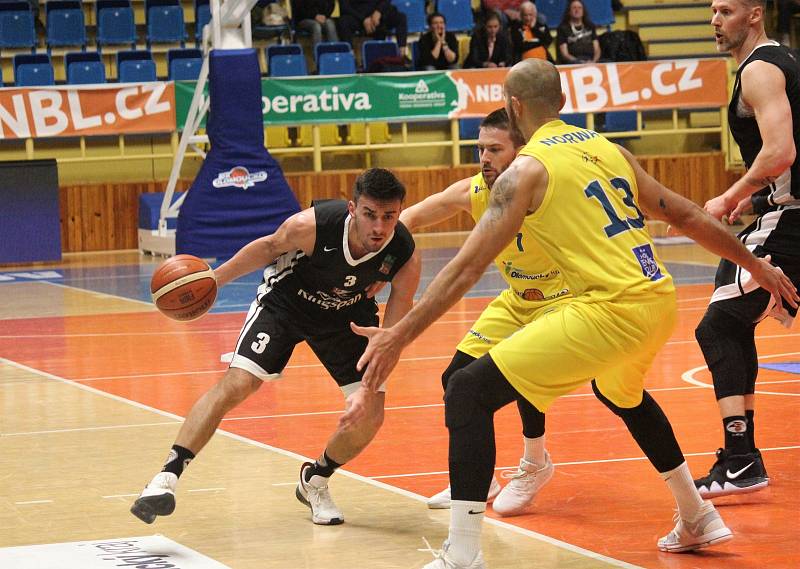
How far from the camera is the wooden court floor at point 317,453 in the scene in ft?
16.2

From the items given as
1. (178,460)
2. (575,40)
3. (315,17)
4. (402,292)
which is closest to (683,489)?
(402,292)

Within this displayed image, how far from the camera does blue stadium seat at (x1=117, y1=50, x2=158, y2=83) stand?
21.3 metres

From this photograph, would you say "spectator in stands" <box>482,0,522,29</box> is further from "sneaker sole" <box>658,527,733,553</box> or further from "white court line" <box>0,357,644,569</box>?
"sneaker sole" <box>658,527,733,553</box>

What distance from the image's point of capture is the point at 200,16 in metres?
22.7

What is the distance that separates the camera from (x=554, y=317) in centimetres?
434

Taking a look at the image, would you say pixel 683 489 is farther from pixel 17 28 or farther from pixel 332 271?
pixel 17 28

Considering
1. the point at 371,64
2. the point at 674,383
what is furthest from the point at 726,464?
the point at 371,64

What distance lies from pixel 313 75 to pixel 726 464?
16033mm

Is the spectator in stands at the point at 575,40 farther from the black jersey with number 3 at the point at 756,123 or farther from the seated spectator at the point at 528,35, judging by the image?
the black jersey with number 3 at the point at 756,123

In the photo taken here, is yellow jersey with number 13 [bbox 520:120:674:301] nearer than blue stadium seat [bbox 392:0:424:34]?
Yes

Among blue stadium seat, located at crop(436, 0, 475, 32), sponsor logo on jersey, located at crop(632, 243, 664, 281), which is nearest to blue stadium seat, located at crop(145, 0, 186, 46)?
blue stadium seat, located at crop(436, 0, 475, 32)

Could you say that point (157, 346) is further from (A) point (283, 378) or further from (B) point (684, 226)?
(B) point (684, 226)

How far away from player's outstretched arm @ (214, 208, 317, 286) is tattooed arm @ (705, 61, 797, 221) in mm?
1676

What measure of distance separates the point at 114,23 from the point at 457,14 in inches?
236
